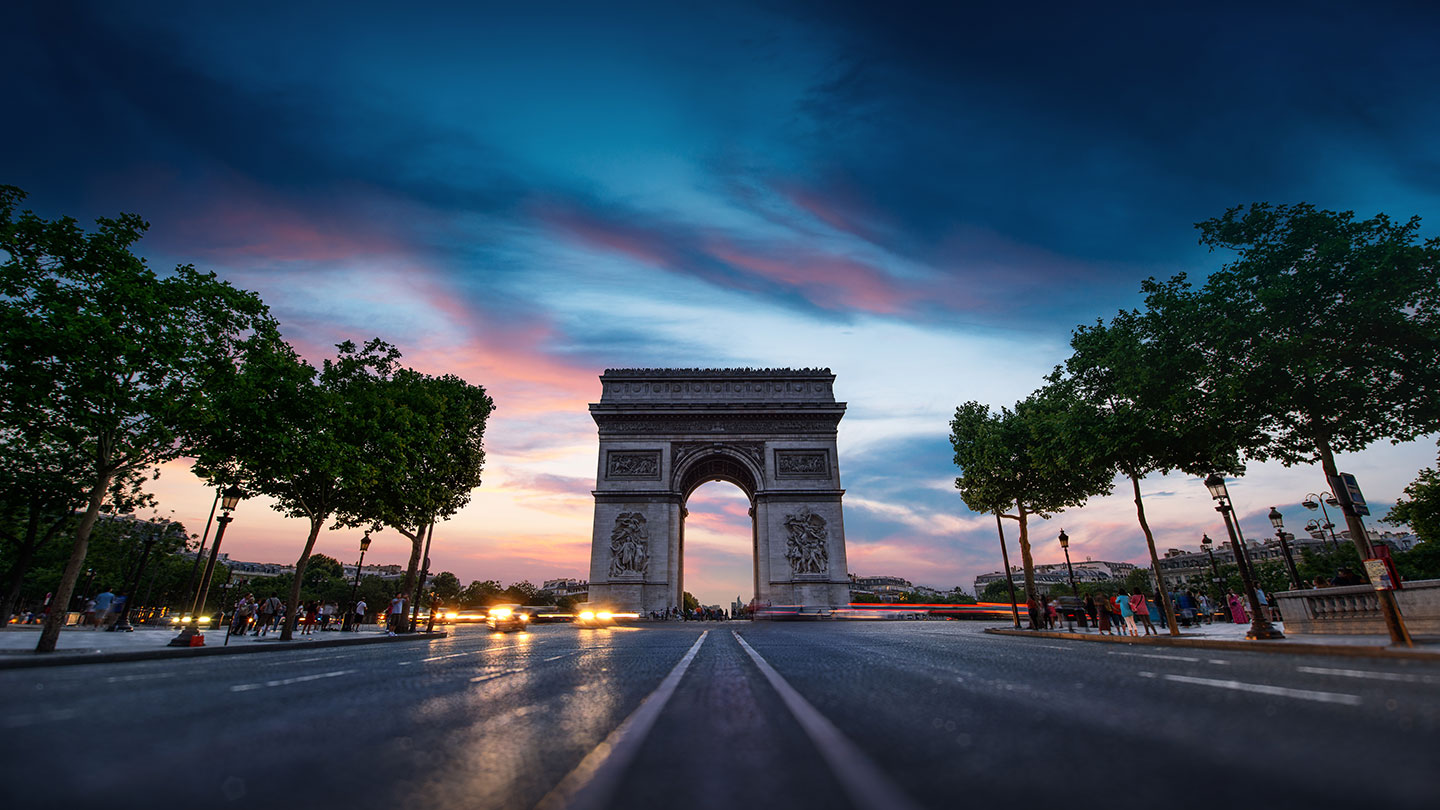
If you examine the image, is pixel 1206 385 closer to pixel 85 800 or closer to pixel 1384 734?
pixel 1384 734

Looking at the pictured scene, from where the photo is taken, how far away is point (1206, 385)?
51.2ft

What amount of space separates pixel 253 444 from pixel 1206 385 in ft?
84.3

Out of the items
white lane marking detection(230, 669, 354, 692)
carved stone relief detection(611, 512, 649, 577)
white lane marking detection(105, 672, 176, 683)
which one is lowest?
white lane marking detection(105, 672, 176, 683)

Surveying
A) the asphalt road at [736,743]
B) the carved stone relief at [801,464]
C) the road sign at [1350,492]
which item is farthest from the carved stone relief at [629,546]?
the asphalt road at [736,743]

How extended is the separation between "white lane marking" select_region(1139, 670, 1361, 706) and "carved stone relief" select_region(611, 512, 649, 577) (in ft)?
123

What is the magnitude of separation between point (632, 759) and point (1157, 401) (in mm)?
18925

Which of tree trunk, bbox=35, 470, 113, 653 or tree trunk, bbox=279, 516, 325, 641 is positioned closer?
tree trunk, bbox=35, 470, 113, 653

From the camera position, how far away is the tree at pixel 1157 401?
51.4 feet

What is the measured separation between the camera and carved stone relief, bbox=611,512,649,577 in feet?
134

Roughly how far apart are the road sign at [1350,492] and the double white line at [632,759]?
12.9 metres

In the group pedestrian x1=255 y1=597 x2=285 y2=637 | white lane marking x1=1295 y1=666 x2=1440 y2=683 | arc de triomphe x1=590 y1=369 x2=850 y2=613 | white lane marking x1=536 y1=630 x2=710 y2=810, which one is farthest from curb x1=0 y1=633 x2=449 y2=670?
arc de triomphe x1=590 y1=369 x2=850 y2=613

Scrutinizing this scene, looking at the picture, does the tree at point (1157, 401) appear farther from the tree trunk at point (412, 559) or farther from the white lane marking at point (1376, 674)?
the tree trunk at point (412, 559)

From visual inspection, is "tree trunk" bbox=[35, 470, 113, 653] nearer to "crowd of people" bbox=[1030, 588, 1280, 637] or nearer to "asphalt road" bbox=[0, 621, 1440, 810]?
"asphalt road" bbox=[0, 621, 1440, 810]

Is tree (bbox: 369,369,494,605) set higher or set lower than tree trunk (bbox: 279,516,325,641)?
higher
